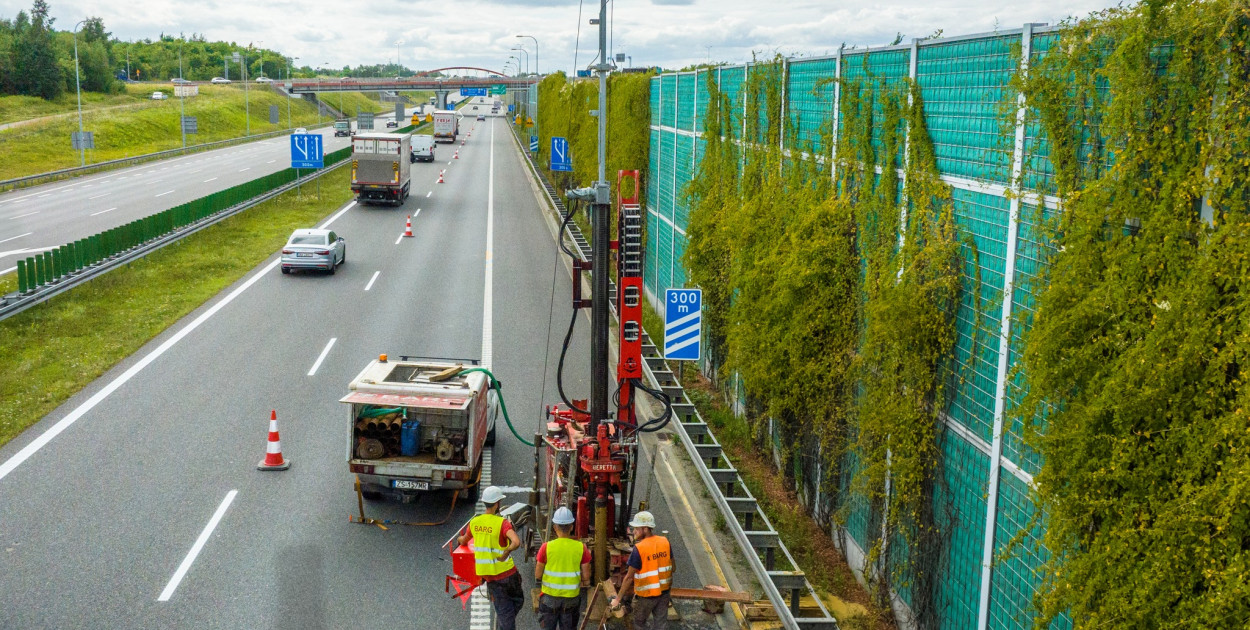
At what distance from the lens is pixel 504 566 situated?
10.4 m

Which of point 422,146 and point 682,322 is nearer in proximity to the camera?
point 682,322

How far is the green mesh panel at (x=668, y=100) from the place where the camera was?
24172 millimetres

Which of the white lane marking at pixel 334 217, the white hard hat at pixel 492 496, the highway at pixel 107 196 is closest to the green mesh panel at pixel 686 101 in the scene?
the white hard hat at pixel 492 496

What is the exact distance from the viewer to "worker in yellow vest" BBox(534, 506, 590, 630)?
32.5 ft

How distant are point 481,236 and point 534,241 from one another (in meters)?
2.34

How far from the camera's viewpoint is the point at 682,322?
54.8 feet

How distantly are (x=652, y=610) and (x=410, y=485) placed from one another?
16.0ft

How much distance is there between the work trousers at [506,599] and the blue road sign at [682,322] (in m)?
6.75

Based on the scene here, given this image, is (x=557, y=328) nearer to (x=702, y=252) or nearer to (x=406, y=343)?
(x=406, y=343)

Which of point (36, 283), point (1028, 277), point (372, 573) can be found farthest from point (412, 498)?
point (36, 283)

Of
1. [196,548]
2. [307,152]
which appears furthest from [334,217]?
[196,548]

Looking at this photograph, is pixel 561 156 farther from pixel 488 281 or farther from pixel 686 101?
pixel 686 101

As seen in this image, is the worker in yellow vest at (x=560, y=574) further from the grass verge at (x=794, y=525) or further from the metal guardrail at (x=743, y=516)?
the grass verge at (x=794, y=525)

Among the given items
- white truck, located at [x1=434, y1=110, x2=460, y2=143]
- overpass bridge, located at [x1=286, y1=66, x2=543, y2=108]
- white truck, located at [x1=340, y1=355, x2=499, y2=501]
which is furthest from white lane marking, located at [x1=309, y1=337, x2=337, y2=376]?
overpass bridge, located at [x1=286, y1=66, x2=543, y2=108]
